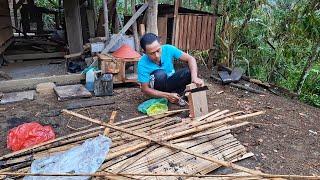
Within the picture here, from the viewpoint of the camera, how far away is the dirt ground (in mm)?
3553

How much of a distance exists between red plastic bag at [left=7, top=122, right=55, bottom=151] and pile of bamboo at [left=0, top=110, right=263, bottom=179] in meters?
0.23

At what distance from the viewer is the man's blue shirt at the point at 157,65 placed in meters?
4.64

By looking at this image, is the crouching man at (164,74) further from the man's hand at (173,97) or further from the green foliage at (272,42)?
the green foliage at (272,42)

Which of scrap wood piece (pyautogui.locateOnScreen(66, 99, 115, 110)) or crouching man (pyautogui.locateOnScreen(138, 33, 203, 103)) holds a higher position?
crouching man (pyautogui.locateOnScreen(138, 33, 203, 103))

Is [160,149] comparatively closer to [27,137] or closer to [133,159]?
[133,159]

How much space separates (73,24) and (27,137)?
5101 millimetres

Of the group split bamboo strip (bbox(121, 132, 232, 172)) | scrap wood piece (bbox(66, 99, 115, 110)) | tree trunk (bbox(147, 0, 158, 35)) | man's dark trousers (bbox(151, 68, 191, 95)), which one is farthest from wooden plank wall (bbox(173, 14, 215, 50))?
split bamboo strip (bbox(121, 132, 232, 172))

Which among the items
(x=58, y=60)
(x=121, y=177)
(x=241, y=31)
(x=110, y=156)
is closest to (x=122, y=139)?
(x=110, y=156)

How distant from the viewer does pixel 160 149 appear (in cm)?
334

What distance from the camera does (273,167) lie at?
339 cm

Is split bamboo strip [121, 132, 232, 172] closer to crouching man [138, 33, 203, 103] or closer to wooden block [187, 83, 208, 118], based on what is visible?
wooden block [187, 83, 208, 118]

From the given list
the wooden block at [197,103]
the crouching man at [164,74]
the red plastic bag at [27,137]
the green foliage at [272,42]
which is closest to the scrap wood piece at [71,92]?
the crouching man at [164,74]

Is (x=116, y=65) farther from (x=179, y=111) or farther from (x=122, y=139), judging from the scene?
(x=122, y=139)

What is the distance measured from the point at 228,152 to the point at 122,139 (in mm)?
1170
